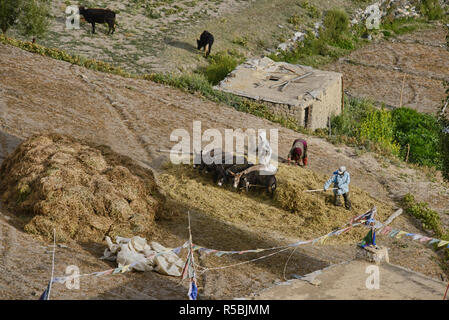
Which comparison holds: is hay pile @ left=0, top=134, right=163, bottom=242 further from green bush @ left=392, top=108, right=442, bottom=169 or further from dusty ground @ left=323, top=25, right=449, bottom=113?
dusty ground @ left=323, top=25, right=449, bottom=113

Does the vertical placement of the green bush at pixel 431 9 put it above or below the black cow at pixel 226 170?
above

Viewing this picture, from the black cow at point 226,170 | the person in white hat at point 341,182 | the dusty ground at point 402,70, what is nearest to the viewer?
the person in white hat at point 341,182

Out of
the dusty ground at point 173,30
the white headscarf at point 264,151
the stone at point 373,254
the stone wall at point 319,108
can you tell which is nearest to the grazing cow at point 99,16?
the dusty ground at point 173,30

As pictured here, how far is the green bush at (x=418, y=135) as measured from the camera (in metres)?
24.8

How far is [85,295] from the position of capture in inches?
445

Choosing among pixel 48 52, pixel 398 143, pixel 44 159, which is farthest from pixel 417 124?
pixel 44 159

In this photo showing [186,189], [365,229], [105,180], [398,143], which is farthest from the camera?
[398,143]

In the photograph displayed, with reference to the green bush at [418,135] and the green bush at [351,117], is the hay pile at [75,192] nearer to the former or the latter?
the green bush at [351,117]

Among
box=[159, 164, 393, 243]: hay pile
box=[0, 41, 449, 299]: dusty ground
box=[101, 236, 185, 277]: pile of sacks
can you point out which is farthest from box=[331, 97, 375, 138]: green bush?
box=[101, 236, 185, 277]: pile of sacks

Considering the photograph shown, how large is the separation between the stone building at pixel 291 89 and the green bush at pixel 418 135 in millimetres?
2632

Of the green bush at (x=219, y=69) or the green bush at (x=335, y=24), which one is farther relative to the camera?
the green bush at (x=335, y=24)

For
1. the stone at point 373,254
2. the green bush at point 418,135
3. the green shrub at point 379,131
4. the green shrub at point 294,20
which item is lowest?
the green bush at point 418,135
